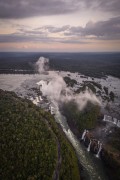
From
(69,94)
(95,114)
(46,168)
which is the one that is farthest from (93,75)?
(46,168)

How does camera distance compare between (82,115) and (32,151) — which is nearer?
(32,151)

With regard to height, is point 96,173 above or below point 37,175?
below

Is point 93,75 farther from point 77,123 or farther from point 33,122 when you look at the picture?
point 33,122

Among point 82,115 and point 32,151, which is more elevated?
point 82,115

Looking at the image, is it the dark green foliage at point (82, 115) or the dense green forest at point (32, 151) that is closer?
the dense green forest at point (32, 151)
